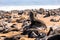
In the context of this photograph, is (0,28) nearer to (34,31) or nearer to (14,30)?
(14,30)

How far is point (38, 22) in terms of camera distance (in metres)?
16.7

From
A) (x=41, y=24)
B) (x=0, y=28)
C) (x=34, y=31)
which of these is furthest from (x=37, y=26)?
(x=0, y=28)

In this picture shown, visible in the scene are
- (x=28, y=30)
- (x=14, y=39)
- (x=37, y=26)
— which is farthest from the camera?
(x=37, y=26)

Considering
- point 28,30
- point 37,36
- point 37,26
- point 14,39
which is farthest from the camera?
point 37,26

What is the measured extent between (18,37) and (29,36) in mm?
897

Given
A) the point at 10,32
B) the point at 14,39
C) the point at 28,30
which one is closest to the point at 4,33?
the point at 10,32

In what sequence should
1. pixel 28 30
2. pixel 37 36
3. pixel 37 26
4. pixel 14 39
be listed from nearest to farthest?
1. pixel 14 39
2. pixel 37 36
3. pixel 28 30
4. pixel 37 26

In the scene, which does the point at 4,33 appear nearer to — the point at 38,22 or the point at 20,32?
the point at 20,32

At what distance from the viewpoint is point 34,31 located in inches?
579

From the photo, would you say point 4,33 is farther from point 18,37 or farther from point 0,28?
point 18,37

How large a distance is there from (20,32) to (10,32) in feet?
2.34

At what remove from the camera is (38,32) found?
14555 mm

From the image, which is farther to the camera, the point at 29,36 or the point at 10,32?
the point at 10,32

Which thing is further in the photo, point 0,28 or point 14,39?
point 0,28
